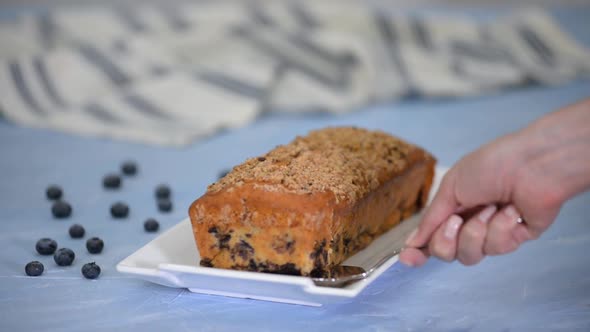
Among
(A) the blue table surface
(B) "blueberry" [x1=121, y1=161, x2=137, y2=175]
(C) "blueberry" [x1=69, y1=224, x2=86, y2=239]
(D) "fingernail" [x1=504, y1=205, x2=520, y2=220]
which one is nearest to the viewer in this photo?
(D) "fingernail" [x1=504, y1=205, x2=520, y2=220]

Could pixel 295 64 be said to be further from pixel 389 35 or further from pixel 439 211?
pixel 439 211

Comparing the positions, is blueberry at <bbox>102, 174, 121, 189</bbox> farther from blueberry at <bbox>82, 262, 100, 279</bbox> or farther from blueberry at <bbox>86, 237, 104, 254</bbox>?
blueberry at <bbox>82, 262, 100, 279</bbox>

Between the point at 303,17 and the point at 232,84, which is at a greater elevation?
the point at 303,17

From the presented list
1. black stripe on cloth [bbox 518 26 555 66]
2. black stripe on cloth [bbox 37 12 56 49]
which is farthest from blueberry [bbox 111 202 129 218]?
black stripe on cloth [bbox 518 26 555 66]

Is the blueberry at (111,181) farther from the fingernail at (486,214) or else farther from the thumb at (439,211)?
the fingernail at (486,214)

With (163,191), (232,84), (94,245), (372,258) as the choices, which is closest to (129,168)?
(163,191)

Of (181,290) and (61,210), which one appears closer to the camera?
(181,290)
